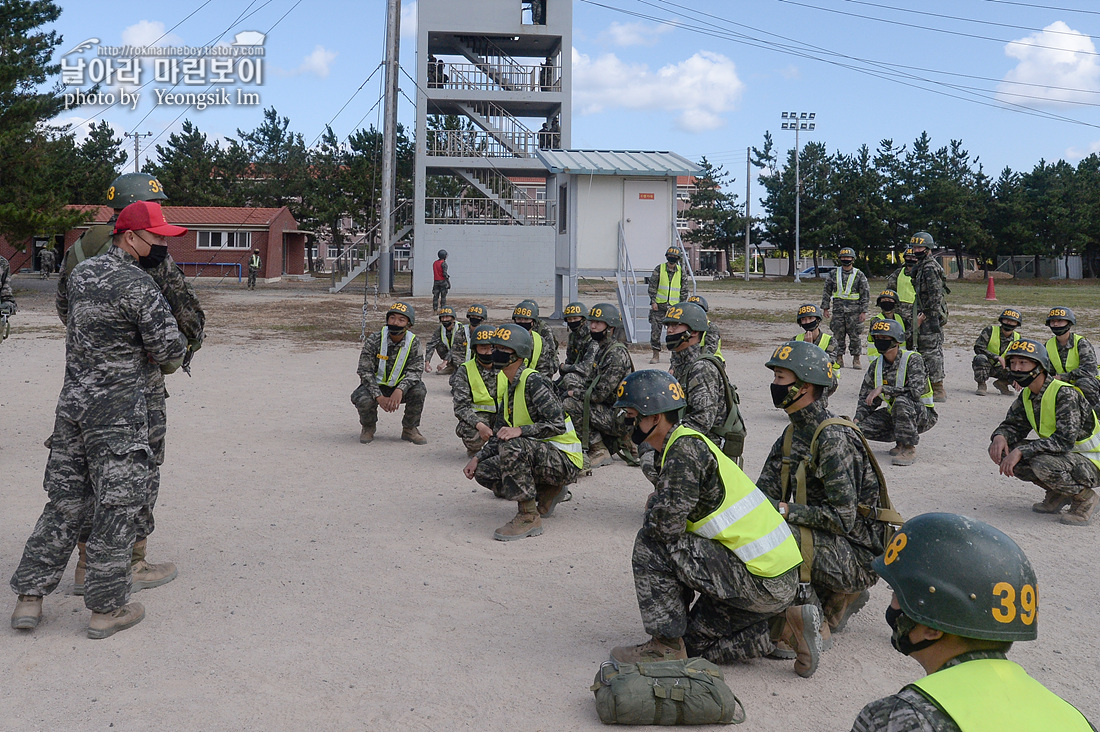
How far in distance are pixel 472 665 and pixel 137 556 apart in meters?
2.51

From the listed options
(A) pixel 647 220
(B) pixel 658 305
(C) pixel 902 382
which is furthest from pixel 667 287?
(C) pixel 902 382

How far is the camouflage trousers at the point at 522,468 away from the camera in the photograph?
23.3ft

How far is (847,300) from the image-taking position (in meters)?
17.2

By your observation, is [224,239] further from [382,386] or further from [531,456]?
[531,456]

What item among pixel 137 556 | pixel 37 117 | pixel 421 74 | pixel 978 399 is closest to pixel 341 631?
pixel 137 556

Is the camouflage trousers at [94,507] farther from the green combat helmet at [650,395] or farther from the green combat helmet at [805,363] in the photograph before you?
the green combat helmet at [805,363]

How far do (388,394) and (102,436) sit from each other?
5679mm

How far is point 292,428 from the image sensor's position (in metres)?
11.1

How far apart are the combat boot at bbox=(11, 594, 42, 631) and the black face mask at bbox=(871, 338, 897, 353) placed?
8.61m

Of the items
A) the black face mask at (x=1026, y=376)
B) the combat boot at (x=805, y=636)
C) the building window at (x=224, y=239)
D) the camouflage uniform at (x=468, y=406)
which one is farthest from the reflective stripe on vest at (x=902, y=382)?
the building window at (x=224, y=239)

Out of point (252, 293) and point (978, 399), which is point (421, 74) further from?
point (978, 399)

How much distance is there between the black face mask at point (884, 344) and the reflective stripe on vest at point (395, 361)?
17.4ft

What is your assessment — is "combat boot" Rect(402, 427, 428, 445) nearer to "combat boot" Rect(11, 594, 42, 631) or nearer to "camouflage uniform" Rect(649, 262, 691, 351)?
"combat boot" Rect(11, 594, 42, 631)

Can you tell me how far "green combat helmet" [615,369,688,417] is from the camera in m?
4.75
